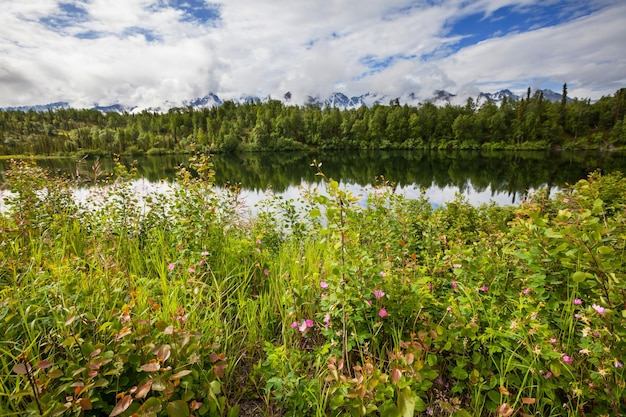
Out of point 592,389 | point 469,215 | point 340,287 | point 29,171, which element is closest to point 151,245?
point 29,171

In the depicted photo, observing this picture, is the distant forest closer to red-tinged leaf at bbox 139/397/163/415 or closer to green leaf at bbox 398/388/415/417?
red-tinged leaf at bbox 139/397/163/415

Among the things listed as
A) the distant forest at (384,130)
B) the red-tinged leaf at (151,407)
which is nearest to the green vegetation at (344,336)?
the red-tinged leaf at (151,407)

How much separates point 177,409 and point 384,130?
105 m

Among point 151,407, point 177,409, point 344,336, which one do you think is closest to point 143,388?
point 151,407

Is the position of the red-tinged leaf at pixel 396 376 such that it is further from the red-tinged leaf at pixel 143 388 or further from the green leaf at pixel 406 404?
the red-tinged leaf at pixel 143 388

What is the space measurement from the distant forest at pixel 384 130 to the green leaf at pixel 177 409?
221 ft

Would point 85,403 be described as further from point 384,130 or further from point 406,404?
point 384,130

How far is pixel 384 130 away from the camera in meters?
99.6

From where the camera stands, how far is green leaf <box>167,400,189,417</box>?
144 cm

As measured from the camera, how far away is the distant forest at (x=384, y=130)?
253ft

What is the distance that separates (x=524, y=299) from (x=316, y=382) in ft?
5.47

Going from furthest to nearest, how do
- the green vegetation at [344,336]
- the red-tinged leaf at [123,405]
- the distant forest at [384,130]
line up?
the distant forest at [384,130], the green vegetation at [344,336], the red-tinged leaf at [123,405]

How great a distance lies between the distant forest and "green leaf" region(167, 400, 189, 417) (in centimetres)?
6738

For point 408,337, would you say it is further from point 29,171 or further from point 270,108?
point 270,108
